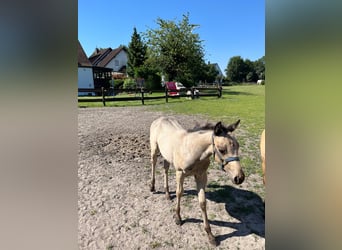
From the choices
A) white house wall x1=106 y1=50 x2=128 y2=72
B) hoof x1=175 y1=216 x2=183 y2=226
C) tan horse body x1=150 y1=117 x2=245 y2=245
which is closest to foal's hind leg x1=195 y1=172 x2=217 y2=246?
tan horse body x1=150 y1=117 x2=245 y2=245

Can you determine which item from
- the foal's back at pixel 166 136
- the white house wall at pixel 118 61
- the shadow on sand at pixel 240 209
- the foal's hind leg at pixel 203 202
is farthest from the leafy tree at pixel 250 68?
the white house wall at pixel 118 61

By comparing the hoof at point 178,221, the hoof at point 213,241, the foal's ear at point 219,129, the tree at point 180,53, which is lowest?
the hoof at point 213,241

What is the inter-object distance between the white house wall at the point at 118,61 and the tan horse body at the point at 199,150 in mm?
24544

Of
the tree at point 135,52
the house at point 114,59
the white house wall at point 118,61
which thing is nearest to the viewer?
the tree at point 135,52

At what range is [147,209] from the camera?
258 centimetres

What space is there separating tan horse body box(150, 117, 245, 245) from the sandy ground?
0.59 feet

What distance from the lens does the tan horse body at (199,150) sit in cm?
168

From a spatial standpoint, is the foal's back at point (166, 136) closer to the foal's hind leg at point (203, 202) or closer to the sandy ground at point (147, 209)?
the foal's hind leg at point (203, 202)

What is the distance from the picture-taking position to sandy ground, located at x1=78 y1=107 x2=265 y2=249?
2.09 meters

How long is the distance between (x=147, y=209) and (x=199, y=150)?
107cm

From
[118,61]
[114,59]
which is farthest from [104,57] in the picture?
[118,61]

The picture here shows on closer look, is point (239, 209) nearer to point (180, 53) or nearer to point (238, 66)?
point (238, 66)

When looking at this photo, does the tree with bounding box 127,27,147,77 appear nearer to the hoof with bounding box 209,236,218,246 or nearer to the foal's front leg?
the foal's front leg
